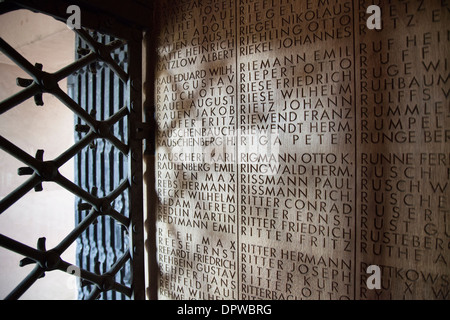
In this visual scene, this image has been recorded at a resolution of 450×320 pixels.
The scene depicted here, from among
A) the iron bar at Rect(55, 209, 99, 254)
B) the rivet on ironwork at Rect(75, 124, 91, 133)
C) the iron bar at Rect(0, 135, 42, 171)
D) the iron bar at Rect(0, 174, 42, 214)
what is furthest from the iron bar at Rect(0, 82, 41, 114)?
the iron bar at Rect(55, 209, 99, 254)

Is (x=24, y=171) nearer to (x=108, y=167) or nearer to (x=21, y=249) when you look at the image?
(x=21, y=249)

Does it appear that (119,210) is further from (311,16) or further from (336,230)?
(311,16)

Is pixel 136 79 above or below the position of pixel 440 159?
above

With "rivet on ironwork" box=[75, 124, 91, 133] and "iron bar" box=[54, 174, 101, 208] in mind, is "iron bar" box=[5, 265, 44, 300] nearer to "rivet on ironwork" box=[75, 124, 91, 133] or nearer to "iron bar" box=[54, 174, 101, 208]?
"iron bar" box=[54, 174, 101, 208]

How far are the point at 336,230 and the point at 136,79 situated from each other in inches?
73.8

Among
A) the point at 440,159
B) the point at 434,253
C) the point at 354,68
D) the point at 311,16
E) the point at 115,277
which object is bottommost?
the point at 115,277

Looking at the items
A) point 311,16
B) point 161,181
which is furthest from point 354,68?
point 161,181

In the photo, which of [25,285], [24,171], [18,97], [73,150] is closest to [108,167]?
[73,150]

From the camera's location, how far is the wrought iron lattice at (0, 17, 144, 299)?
203cm

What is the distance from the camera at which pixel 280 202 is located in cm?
185

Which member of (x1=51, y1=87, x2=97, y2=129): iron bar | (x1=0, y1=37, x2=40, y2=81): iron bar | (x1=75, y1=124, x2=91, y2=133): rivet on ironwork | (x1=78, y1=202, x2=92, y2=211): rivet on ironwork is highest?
(x1=0, y1=37, x2=40, y2=81): iron bar

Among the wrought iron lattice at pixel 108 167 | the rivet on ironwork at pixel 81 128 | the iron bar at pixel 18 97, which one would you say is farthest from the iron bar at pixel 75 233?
the iron bar at pixel 18 97

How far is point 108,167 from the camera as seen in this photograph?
2.47 metres

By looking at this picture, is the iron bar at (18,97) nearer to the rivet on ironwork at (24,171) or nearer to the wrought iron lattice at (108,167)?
the wrought iron lattice at (108,167)
